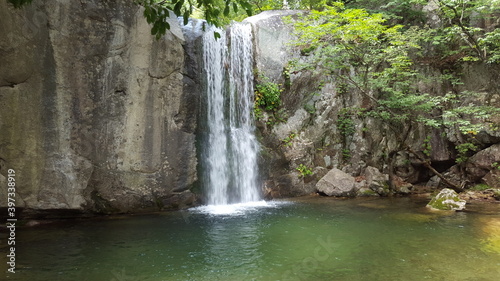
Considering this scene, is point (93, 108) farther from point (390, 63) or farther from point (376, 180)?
point (390, 63)

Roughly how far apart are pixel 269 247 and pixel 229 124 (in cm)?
667

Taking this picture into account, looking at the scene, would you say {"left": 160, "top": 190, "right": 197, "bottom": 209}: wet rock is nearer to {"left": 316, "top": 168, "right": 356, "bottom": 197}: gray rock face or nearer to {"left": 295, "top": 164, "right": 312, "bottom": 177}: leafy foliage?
{"left": 295, "top": 164, "right": 312, "bottom": 177}: leafy foliage

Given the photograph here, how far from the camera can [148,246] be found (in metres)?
5.76

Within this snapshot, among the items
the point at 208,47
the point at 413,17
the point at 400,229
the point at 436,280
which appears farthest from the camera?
the point at 413,17

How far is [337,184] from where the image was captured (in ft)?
39.3

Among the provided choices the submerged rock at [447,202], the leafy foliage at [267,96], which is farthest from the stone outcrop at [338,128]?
the submerged rock at [447,202]

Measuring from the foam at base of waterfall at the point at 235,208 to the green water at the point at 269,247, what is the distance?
1.41 feet

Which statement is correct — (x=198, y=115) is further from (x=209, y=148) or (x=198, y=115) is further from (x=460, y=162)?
(x=460, y=162)

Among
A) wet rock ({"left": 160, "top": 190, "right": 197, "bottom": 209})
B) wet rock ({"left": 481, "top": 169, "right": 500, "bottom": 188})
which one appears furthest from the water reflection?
wet rock ({"left": 481, "top": 169, "right": 500, "bottom": 188})

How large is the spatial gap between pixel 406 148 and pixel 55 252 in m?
13.0

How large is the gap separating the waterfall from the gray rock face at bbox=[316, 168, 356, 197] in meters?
2.69

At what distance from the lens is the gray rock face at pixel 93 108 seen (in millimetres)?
7371

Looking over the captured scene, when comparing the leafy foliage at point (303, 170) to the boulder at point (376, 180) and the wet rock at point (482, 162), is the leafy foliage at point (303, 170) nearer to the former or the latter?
the boulder at point (376, 180)

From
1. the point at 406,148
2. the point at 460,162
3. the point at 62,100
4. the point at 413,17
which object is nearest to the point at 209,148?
the point at 62,100
